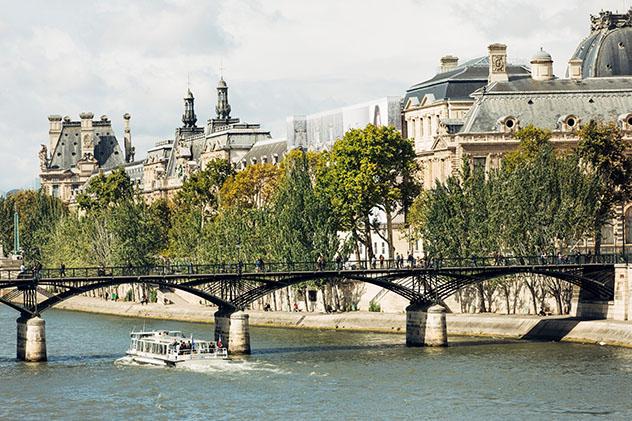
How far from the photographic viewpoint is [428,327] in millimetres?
129375

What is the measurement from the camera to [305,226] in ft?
519

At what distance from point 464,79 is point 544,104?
13.1 m

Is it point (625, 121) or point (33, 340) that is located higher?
point (625, 121)

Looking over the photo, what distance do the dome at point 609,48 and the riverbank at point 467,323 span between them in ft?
154

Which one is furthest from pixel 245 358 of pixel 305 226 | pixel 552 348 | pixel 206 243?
pixel 206 243

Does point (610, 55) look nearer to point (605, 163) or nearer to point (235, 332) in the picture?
point (605, 163)

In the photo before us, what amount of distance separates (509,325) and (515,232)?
8245mm

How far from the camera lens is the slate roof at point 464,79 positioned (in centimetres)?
18700

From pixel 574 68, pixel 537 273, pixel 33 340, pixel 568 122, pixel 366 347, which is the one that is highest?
pixel 574 68

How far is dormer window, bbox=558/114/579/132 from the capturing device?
173500mm

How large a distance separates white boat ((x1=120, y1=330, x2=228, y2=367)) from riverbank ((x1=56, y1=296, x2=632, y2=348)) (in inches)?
856

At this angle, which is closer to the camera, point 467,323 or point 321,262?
point 321,262

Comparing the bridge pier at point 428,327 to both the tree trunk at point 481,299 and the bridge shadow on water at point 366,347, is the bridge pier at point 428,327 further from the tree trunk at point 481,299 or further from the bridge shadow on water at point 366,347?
the tree trunk at point 481,299

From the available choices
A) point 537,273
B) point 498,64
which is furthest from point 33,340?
point 498,64
